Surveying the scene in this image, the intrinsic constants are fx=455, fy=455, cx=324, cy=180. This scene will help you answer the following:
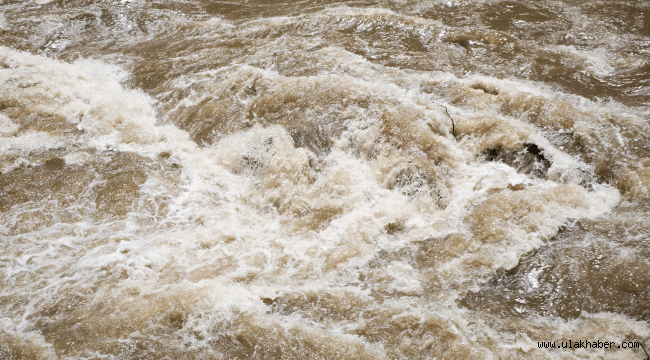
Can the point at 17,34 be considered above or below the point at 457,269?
above

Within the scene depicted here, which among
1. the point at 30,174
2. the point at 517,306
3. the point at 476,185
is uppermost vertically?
the point at 30,174

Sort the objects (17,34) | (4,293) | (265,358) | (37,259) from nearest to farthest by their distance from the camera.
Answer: (265,358), (4,293), (37,259), (17,34)

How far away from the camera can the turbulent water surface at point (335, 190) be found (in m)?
3.51

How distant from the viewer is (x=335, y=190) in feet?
15.7

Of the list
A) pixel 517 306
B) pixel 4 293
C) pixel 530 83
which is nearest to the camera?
pixel 517 306

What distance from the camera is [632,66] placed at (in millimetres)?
6336

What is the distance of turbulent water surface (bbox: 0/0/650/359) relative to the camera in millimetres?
3508

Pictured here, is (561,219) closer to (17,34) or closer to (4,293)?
(4,293)

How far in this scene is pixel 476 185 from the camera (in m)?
4.70

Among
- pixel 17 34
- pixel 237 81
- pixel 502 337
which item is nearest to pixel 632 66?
pixel 502 337

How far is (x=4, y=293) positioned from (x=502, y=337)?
13.3ft

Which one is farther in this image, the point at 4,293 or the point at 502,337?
the point at 4,293

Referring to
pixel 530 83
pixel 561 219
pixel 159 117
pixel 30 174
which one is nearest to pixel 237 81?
pixel 159 117

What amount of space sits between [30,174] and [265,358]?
370 centimetres
